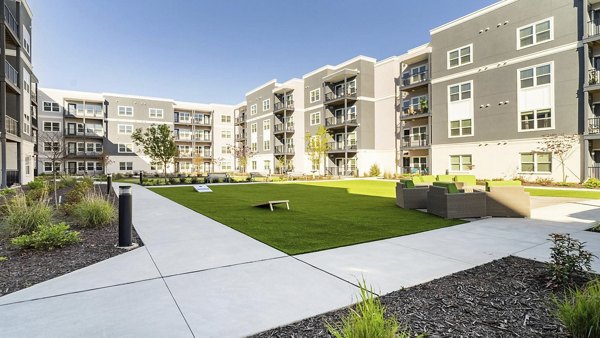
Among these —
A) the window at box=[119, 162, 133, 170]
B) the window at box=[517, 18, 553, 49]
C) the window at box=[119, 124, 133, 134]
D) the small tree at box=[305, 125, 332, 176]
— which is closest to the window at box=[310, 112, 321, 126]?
the small tree at box=[305, 125, 332, 176]

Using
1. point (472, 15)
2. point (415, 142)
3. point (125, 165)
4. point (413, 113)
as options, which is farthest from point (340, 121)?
point (125, 165)

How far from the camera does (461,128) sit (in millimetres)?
29328

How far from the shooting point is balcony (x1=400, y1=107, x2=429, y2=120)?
106 ft

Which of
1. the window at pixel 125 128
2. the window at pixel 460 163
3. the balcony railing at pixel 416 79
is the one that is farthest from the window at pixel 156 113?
the window at pixel 460 163

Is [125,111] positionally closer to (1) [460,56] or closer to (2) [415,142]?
(2) [415,142]

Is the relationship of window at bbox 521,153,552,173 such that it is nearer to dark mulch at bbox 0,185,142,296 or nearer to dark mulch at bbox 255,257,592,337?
dark mulch at bbox 255,257,592,337

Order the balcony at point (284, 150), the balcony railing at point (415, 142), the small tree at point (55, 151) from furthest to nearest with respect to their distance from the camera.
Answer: the balcony at point (284, 150) < the balcony railing at point (415, 142) < the small tree at point (55, 151)

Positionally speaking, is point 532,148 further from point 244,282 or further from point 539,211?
point 244,282

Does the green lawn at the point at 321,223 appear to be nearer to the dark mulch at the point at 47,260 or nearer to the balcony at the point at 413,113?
the dark mulch at the point at 47,260

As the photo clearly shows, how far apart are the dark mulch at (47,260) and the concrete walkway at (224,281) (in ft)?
0.95

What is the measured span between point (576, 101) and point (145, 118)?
181 ft

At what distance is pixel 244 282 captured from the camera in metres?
4.14

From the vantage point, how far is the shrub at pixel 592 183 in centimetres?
1939

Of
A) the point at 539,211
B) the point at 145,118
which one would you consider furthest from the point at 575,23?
the point at 145,118
